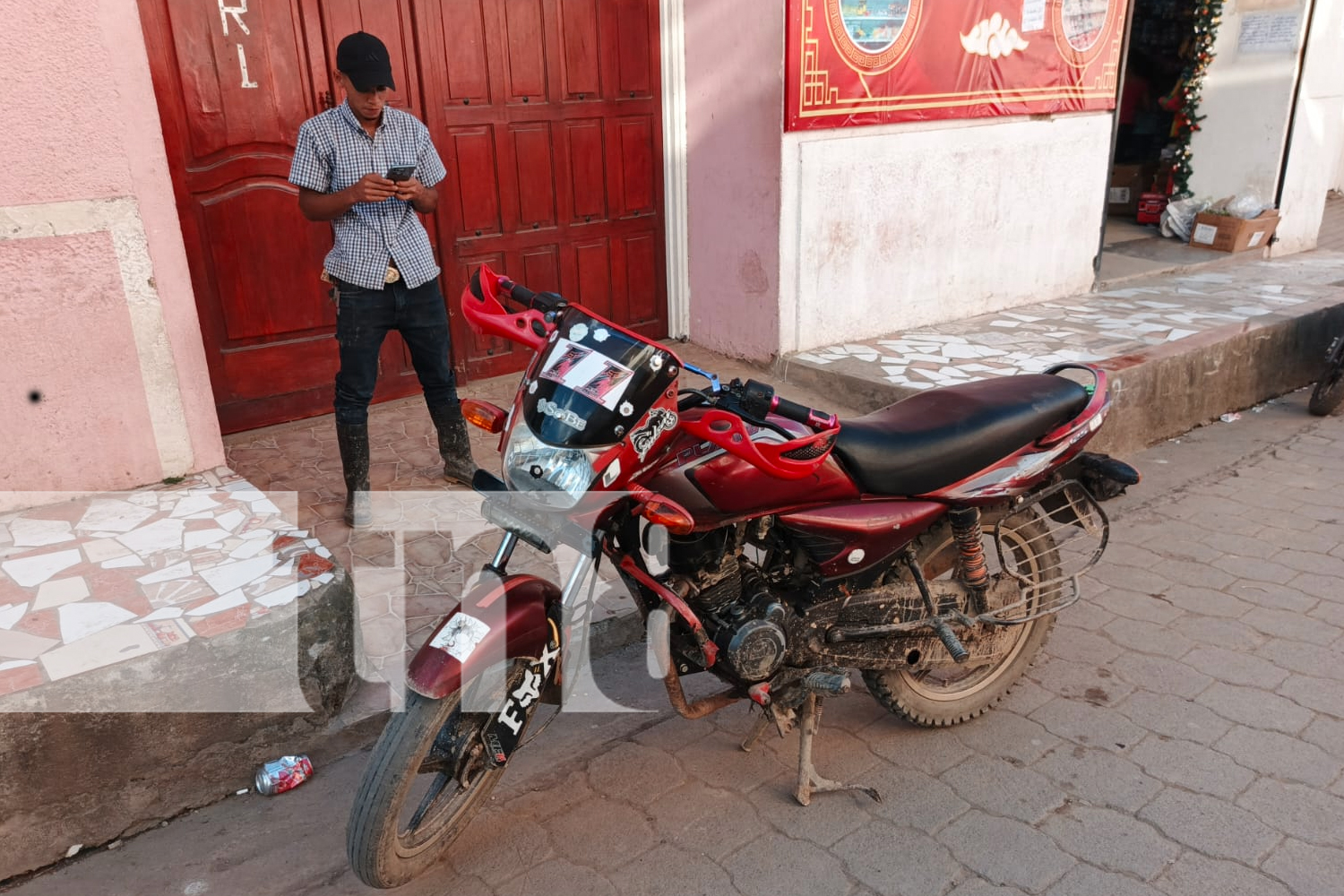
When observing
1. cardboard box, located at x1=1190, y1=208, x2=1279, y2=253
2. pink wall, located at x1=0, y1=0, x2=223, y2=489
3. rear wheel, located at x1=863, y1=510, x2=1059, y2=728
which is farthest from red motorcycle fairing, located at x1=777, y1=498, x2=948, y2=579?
cardboard box, located at x1=1190, y1=208, x2=1279, y2=253

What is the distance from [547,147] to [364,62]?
2184 mm

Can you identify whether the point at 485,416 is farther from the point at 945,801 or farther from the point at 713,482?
the point at 945,801

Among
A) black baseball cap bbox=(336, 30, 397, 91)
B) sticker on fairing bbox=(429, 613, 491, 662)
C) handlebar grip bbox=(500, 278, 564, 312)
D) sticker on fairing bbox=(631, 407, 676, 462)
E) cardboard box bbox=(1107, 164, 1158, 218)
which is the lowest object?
sticker on fairing bbox=(429, 613, 491, 662)

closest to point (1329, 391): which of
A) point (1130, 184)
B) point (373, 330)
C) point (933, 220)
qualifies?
point (933, 220)

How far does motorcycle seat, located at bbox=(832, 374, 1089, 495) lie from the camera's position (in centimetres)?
263

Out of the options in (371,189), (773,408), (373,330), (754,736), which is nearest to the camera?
(773,408)

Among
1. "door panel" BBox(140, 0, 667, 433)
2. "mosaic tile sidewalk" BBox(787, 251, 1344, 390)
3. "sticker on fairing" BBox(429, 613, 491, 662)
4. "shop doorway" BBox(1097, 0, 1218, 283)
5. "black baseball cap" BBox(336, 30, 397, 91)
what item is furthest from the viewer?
"shop doorway" BBox(1097, 0, 1218, 283)

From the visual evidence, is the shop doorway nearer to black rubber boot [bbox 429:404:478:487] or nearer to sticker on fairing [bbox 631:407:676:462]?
black rubber boot [bbox 429:404:478:487]

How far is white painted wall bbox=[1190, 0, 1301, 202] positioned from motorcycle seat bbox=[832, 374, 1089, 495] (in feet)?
26.5

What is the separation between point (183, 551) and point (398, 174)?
64.5 inches

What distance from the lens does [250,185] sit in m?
4.80

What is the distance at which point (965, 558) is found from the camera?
9.63 feet

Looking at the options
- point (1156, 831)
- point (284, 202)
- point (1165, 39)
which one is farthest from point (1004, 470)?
point (1165, 39)

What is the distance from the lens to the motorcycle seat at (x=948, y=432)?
263 cm
